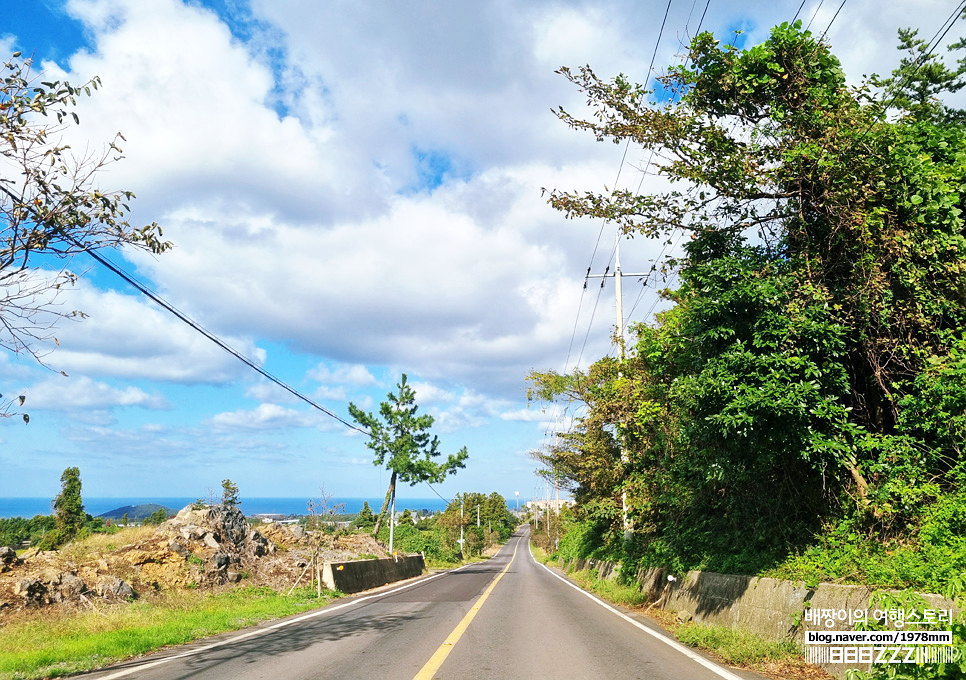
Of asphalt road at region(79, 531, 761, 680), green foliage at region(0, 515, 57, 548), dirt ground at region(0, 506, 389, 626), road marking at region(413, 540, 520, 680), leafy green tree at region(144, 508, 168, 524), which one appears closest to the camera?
road marking at region(413, 540, 520, 680)

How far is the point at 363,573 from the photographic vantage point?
23.1 m

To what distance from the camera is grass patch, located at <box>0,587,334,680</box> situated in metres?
8.16

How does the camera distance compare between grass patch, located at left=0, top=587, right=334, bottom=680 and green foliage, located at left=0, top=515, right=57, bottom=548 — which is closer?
grass patch, located at left=0, top=587, right=334, bottom=680

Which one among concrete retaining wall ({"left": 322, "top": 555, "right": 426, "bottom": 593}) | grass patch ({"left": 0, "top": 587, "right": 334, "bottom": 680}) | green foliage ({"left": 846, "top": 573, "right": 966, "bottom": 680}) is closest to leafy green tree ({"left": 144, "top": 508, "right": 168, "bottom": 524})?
concrete retaining wall ({"left": 322, "top": 555, "right": 426, "bottom": 593})

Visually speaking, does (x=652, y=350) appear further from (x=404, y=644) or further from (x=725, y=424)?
(x=404, y=644)

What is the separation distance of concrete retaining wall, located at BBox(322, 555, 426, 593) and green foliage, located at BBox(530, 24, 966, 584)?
44.3 feet

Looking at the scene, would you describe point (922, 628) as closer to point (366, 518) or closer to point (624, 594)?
point (624, 594)

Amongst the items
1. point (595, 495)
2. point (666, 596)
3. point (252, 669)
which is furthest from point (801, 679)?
point (595, 495)

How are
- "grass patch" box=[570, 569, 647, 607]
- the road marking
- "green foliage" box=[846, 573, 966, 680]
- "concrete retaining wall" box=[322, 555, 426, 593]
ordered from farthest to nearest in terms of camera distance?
"concrete retaining wall" box=[322, 555, 426, 593] < "grass patch" box=[570, 569, 647, 607] < the road marking < "green foliage" box=[846, 573, 966, 680]

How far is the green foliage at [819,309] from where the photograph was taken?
8.16 metres

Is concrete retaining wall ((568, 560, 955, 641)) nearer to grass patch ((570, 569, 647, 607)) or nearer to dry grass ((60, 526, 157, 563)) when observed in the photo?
grass patch ((570, 569, 647, 607))

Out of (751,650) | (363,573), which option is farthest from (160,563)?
Result: (751,650)

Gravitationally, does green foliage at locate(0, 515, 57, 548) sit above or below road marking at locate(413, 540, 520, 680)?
below

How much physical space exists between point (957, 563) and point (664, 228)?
618 cm
